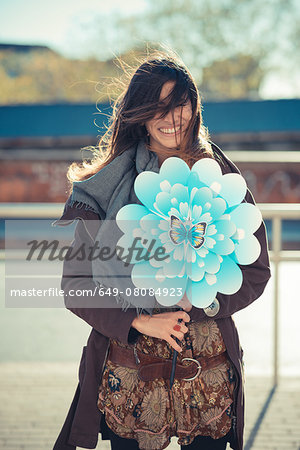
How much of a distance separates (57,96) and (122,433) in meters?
45.1

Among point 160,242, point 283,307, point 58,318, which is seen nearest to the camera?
point 160,242

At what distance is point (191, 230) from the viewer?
5.33ft

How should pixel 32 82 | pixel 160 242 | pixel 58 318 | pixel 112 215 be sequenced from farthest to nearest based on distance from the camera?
pixel 32 82
pixel 58 318
pixel 112 215
pixel 160 242

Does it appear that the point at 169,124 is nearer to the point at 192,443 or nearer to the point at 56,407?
the point at 192,443

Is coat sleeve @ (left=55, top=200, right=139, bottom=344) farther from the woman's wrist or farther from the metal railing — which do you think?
the metal railing

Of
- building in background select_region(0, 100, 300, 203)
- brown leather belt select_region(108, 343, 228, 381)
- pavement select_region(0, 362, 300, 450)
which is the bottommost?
pavement select_region(0, 362, 300, 450)

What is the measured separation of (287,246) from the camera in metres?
12.4

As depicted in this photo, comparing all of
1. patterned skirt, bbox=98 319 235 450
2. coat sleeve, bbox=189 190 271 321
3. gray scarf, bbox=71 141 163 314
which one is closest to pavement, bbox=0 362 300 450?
patterned skirt, bbox=98 319 235 450

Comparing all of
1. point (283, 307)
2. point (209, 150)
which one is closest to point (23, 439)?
point (209, 150)

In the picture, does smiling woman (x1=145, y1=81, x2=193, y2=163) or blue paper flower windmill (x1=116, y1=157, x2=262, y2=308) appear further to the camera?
smiling woman (x1=145, y1=81, x2=193, y2=163)

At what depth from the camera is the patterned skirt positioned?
1.76 m

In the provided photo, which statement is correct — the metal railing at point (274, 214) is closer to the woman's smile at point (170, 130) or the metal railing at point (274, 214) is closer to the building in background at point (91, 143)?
the woman's smile at point (170, 130)

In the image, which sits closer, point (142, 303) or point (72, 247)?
point (142, 303)

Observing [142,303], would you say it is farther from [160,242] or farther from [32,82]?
[32,82]
